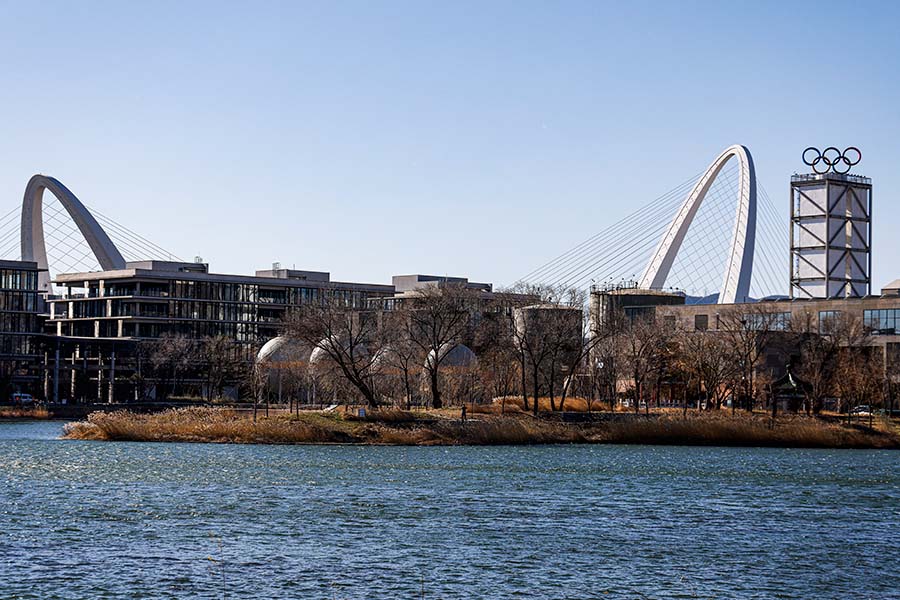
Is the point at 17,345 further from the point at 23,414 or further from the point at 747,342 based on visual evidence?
the point at 747,342

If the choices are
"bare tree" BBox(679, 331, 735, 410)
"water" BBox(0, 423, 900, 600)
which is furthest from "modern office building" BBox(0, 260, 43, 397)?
"water" BBox(0, 423, 900, 600)

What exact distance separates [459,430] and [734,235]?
258 feet

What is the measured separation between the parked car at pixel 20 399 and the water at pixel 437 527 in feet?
212

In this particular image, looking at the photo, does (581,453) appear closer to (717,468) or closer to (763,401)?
(717,468)

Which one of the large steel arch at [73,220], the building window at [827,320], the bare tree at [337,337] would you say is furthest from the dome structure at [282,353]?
the large steel arch at [73,220]

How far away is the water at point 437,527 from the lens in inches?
1240

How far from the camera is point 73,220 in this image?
18062 centimetres

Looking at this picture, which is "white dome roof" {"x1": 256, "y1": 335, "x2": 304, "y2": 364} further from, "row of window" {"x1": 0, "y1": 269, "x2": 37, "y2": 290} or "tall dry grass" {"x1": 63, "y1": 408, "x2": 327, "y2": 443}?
"tall dry grass" {"x1": 63, "y1": 408, "x2": 327, "y2": 443}

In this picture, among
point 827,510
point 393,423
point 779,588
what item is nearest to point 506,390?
point 393,423

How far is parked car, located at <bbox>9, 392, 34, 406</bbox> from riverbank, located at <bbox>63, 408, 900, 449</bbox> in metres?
48.4

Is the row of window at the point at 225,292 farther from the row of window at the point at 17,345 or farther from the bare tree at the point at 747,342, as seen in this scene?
the bare tree at the point at 747,342

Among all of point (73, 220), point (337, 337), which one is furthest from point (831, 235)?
point (73, 220)

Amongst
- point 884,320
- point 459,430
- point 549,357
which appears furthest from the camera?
point 884,320

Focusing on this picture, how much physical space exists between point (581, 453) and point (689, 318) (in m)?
69.2
